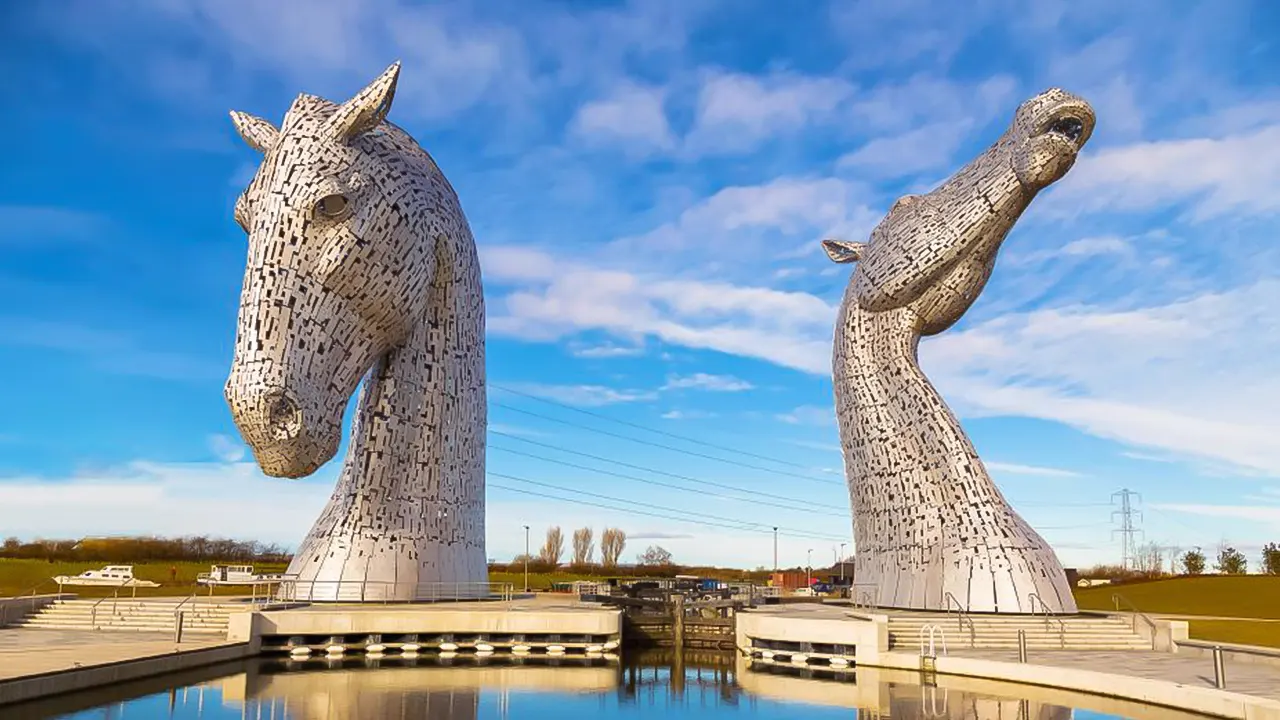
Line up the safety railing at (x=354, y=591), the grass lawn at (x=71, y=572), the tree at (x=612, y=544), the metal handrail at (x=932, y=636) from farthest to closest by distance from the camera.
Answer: the tree at (x=612, y=544)
the grass lawn at (x=71, y=572)
the safety railing at (x=354, y=591)
the metal handrail at (x=932, y=636)

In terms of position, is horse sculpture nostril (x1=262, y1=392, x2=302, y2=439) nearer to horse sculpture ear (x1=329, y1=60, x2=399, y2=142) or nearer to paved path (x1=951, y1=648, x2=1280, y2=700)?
horse sculpture ear (x1=329, y1=60, x2=399, y2=142)

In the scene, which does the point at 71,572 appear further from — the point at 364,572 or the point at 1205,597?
the point at 1205,597

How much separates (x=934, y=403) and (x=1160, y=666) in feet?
20.2

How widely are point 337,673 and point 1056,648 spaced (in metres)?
10.7

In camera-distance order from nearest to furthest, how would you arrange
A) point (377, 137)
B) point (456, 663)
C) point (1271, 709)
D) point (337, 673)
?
point (1271, 709) < point (337, 673) < point (456, 663) < point (377, 137)

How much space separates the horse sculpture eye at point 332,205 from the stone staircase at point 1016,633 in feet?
35.6

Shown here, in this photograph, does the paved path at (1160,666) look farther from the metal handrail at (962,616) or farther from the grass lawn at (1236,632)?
the grass lawn at (1236,632)

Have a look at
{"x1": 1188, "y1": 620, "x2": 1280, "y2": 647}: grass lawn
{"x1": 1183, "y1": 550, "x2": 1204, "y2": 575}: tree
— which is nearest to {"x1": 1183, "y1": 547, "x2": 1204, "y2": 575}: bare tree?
{"x1": 1183, "y1": 550, "x2": 1204, "y2": 575}: tree

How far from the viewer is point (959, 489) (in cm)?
1727

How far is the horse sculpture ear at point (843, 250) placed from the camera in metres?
21.1

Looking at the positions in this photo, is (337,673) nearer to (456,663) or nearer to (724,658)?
(456,663)

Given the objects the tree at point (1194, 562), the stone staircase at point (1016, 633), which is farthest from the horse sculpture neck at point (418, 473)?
the tree at point (1194, 562)

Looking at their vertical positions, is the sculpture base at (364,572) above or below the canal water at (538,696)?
above

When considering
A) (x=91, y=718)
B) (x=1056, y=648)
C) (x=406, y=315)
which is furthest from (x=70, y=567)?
(x=1056, y=648)
